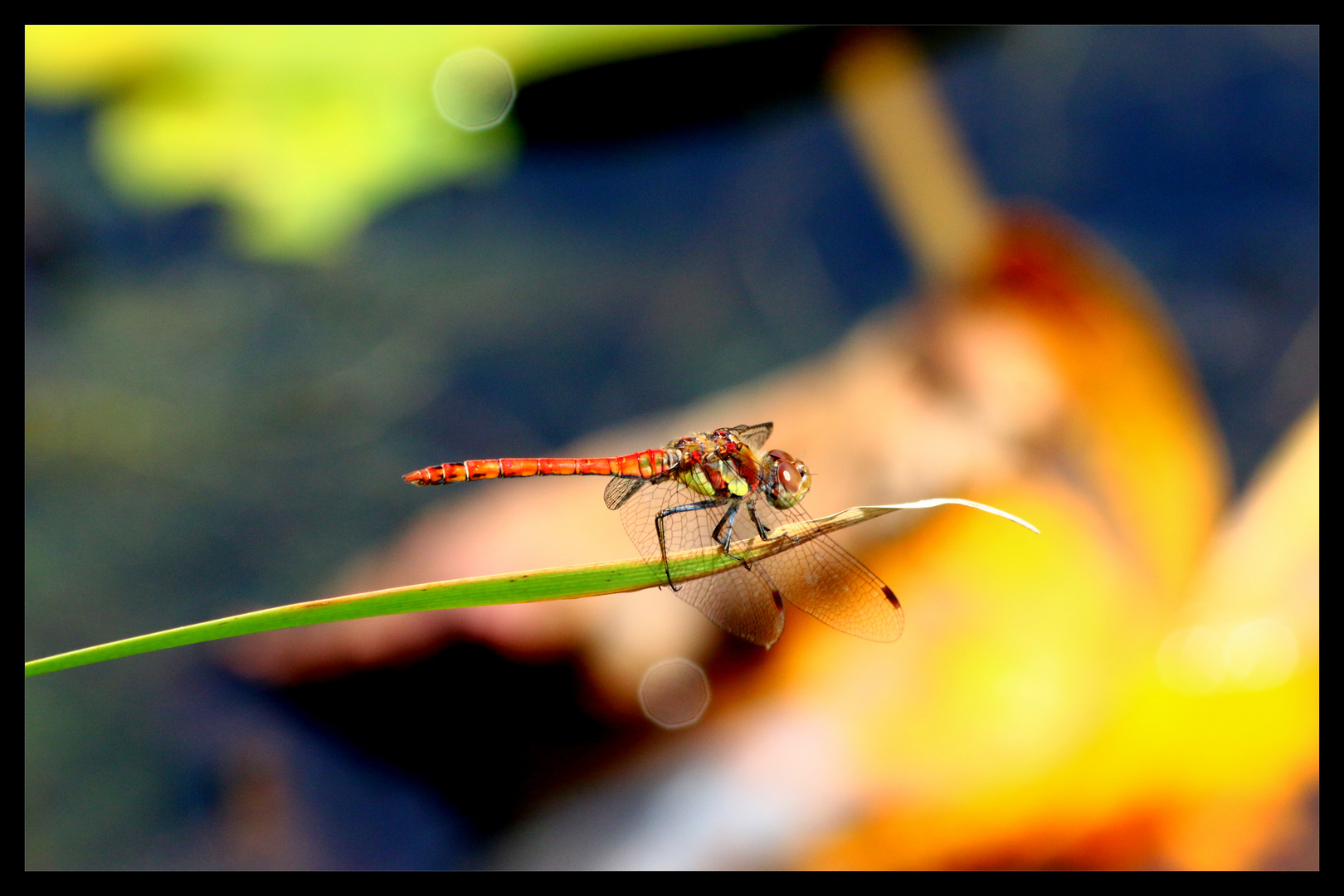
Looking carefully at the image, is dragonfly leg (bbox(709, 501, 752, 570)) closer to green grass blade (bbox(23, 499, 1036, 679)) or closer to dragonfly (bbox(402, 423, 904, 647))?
dragonfly (bbox(402, 423, 904, 647))

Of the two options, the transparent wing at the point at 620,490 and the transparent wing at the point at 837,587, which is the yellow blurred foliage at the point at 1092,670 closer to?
the transparent wing at the point at 837,587

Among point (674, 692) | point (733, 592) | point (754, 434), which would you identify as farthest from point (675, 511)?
point (674, 692)

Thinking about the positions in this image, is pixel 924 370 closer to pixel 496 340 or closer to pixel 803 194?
pixel 803 194

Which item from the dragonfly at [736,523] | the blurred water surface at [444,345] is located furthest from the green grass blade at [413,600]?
the blurred water surface at [444,345]

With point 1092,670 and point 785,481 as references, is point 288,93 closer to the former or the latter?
point 785,481

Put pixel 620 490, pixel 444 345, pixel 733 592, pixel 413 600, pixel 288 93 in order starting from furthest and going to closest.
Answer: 1. pixel 444 345
2. pixel 288 93
3. pixel 620 490
4. pixel 733 592
5. pixel 413 600

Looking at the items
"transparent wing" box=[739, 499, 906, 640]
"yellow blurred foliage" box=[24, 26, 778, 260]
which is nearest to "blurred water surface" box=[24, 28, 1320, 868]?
"yellow blurred foliage" box=[24, 26, 778, 260]

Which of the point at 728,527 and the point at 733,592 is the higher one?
the point at 728,527
